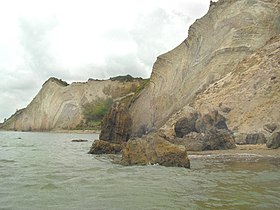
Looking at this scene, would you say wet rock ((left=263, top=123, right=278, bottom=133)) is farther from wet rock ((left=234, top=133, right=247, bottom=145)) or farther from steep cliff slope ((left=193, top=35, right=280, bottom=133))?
wet rock ((left=234, top=133, right=247, bottom=145))

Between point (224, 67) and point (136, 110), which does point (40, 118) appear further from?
point (224, 67)

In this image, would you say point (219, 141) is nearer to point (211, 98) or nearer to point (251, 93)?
point (251, 93)

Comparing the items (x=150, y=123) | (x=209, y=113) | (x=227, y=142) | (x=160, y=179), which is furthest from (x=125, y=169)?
(x=150, y=123)

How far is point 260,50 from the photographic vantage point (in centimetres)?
4609

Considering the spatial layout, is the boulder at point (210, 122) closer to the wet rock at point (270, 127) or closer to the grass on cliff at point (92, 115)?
the wet rock at point (270, 127)

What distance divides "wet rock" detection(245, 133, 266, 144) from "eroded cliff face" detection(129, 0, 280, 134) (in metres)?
15.7

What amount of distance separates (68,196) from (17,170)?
276 inches

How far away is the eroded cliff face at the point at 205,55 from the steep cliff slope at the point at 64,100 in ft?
179

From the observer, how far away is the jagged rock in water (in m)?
33.3

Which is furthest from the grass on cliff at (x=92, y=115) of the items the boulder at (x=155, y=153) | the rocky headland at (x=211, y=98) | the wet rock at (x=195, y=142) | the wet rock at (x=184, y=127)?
A: the boulder at (x=155, y=153)

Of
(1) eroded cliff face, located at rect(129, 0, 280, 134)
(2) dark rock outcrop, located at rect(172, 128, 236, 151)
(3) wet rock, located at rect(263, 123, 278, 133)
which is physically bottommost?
(2) dark rock outcrop, located at rect(172, 128, 236, 151)

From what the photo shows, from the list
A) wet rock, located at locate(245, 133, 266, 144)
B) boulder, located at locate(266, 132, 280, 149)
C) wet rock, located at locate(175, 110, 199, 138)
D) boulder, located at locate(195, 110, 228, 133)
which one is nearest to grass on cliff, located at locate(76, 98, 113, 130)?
boulder, located at locate(195, 110, 228, 133)

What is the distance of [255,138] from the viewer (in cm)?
2814

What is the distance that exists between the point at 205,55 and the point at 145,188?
47.2 metres
